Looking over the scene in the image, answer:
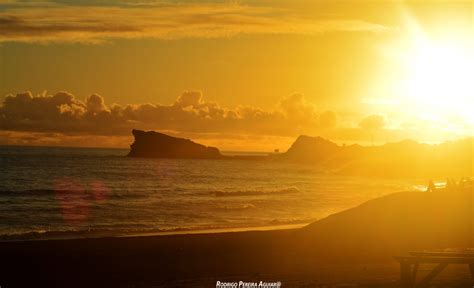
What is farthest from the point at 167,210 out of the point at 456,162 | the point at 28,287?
the point at 456,162

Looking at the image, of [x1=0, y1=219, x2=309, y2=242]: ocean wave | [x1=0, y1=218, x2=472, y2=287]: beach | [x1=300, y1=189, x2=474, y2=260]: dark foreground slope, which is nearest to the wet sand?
→ [x1=0, y1=218, x2=472, y2=287]: beach

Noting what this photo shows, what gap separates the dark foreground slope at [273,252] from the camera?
20125 mm

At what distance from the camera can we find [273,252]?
25.5 m

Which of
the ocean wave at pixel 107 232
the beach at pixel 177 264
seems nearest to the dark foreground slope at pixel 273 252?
the beach at pixel 177 264

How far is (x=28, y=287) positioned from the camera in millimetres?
19188

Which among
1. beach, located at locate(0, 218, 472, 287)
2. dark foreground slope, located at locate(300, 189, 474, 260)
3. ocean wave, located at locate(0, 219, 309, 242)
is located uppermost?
ocean wave, located at locate(0, 219, 309, 242)

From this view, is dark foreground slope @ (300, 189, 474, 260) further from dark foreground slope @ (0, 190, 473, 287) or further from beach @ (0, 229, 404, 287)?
beach @ (0, 229, 404, 287)

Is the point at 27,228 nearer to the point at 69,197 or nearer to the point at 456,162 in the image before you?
the point at 69,197

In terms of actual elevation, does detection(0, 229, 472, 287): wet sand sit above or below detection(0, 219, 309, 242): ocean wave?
below

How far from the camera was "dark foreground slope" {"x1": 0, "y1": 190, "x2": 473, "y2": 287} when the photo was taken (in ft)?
66.0

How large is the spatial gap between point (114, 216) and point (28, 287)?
94.5ft

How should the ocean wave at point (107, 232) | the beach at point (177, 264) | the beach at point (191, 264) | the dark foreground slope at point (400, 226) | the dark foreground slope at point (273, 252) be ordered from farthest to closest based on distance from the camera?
the ocean wave at point (107, 232), the dark foreground slope at point (400, 226), the dark foreground slope at point (273, 252), the beach at point (177, 264), the beach at point (191, 264)

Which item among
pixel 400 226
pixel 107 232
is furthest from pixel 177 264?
pixel 107 232

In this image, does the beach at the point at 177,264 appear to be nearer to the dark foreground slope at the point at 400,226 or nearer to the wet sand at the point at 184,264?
the wet sand at the point at 184,264
